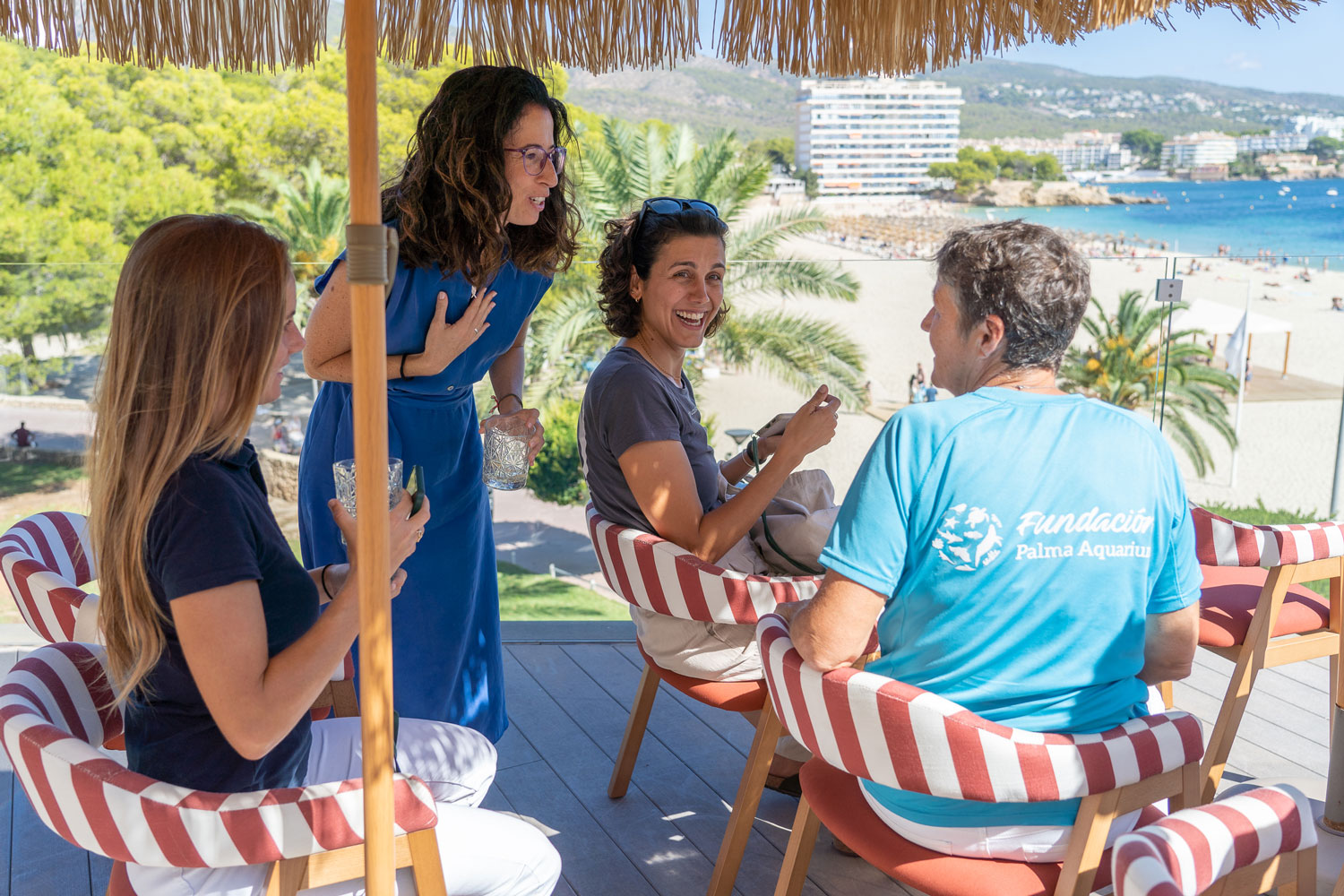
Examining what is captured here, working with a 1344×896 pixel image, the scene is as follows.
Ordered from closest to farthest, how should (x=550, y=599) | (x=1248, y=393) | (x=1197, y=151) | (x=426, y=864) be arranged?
(x=426, y=864) → (x=550, y=599) → (x=1248, y=393) → (x=1197, y=151)

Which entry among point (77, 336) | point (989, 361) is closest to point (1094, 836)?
point (989, 361)

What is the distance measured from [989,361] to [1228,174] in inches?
3433

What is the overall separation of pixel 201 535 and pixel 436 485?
97 cm

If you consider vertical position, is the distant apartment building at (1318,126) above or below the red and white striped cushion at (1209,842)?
above

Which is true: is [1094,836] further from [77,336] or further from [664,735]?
[77,336]

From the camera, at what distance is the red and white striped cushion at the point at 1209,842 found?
0.99 metres

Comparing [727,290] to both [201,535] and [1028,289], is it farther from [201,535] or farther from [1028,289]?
[201,535]

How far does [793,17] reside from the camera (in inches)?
75.7

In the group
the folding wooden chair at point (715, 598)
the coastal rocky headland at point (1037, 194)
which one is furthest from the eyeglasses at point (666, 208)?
the coastal rocky headland at point (1037, 194)

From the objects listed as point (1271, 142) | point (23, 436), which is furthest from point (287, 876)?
point (1271, 142)

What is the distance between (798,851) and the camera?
1.68 metres

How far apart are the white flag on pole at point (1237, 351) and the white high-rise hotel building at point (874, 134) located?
173ft

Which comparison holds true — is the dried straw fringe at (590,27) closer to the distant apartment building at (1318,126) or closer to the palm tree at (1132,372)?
the palm tree at (1132,372)

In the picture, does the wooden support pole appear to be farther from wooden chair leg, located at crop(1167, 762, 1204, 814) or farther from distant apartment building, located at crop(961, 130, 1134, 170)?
distant apartment building, located at crop(961, 130, 1134, 170)
